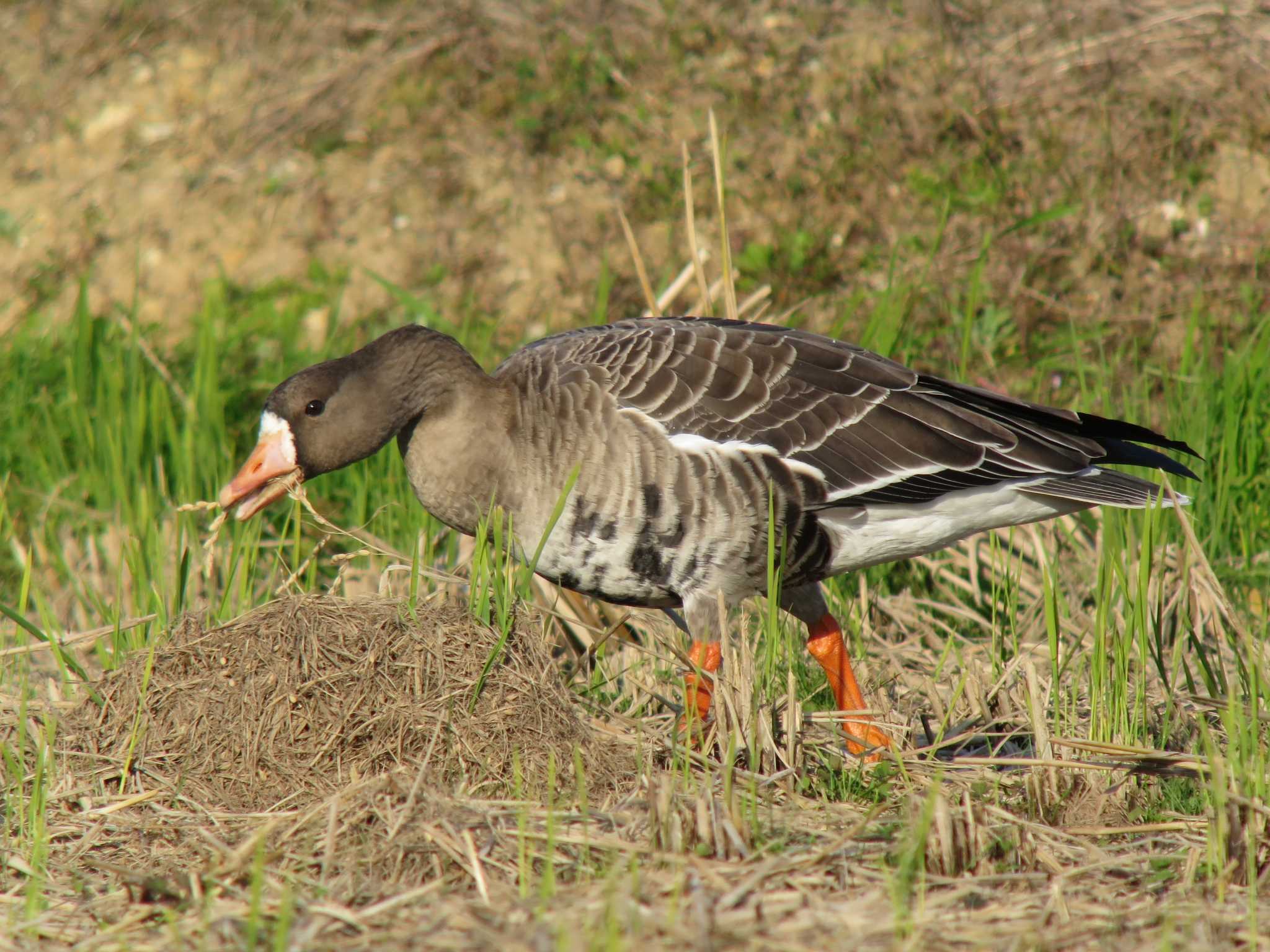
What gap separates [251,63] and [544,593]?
21.9 ft

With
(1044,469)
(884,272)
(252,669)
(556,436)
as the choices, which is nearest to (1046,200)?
(884,272)

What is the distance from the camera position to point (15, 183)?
33.3ft

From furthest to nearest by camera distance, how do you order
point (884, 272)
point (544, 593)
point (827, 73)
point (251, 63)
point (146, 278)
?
1. point (251, 63)
2. point (827, 73)
3. point (146, 278)
4. point (884, 272)
5. point (544, 593)

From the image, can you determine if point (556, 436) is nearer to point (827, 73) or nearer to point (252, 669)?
point (252, 669)

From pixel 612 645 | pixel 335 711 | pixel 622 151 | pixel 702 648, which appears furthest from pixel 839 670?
pixel 622 151

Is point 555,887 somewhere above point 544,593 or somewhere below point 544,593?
above

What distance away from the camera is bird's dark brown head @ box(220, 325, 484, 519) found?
4844 mm

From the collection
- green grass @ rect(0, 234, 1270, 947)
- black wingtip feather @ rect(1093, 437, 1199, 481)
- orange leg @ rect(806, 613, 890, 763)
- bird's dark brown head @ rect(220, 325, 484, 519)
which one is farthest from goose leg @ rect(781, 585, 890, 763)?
bird's dark brown head @ rect(220, 325, 484, 519)

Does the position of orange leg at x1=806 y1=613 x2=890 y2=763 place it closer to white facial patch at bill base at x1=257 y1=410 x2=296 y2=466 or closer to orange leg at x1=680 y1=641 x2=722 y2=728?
orange leg at x1=680 y1=641 x2=722 y2=728

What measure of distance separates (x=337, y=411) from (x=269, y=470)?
1.05ft

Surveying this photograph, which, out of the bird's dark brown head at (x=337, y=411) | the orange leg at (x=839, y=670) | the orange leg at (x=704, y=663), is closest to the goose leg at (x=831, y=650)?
the orange leg at (x=839, y=670)

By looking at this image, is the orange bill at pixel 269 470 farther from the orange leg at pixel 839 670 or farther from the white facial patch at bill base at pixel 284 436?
the orange leg at pixel 839 670

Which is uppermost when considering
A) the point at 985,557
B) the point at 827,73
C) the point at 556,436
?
the point at 827,73

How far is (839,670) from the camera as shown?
493 centimetres
